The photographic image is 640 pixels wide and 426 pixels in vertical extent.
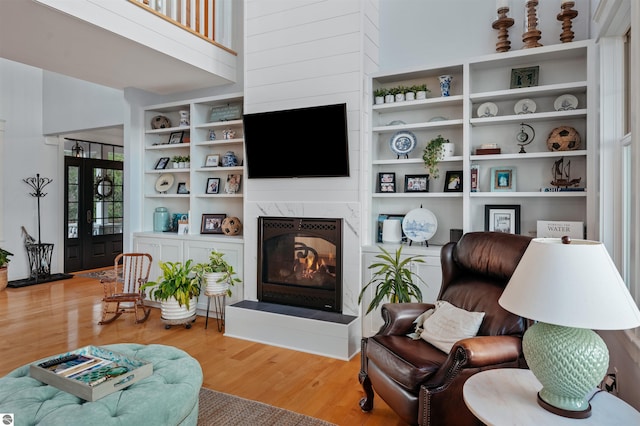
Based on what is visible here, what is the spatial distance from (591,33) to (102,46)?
410 centimetres

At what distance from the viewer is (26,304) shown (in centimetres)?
504

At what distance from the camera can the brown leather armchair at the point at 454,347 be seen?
187cm

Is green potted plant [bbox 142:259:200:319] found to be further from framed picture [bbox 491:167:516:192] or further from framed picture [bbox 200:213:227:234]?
framed picture [bbox 491:167:516:192]

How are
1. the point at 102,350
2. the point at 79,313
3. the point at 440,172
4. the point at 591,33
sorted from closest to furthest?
1. the point at 102,350
2. the point at 591,33
3. the point at 440,172
4. the point at 79,313

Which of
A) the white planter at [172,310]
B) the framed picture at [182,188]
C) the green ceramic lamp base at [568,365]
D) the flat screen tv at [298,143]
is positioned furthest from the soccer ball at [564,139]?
the framed picture at [182,188]

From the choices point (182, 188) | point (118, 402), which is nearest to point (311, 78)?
point (182, 188)

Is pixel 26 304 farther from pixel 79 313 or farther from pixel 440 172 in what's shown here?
pixel 440 172

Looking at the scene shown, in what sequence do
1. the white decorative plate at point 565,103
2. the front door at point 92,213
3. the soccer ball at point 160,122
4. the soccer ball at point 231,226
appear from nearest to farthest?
the white decorative plate at point 565,103 < the soccer ball at point 231,226 < the soccer ball at point 160,122 < the front door at point 92,213

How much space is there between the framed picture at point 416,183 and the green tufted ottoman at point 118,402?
253 centimetres

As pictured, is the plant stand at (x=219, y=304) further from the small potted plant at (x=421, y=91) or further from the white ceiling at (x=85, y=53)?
the small potted plant at (x=421, y=91)

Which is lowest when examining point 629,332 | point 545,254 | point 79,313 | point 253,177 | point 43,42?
point 79,313

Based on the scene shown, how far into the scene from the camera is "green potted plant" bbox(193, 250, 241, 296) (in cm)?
405

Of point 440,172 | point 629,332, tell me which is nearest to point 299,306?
point 440,172

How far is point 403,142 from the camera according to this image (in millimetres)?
3812
